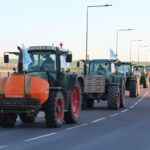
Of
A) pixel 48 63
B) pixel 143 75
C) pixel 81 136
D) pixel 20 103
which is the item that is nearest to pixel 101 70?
pixel 48 63

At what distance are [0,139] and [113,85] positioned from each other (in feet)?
44.9

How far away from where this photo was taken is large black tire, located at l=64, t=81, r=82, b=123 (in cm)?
1741

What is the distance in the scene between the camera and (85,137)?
45.1ft

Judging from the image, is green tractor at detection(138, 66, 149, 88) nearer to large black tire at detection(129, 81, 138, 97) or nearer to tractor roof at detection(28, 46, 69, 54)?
large black tire at detection(129, 81, 138, 97)

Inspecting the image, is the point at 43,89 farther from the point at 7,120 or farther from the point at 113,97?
the point at 113,97

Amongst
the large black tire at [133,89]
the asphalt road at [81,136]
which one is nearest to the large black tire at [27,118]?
the asphalt road at [81,136]

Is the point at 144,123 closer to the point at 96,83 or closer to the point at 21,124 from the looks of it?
the point at 21,124

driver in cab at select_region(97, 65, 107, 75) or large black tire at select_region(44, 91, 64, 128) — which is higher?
driver in cab at select_region(97, 65, 107, 75)

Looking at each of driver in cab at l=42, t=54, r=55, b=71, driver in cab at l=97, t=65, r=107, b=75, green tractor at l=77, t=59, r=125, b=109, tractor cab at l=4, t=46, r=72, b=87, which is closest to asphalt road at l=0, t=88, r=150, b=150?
tractor cab at l=4, t=46, r=72, b=87

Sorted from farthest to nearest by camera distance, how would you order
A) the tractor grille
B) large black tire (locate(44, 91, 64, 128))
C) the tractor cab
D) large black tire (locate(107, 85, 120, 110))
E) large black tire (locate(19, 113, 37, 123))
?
1. the tractor grille
2. large black tire (locate(107, 85, 120, 110))
3. large black tire (locate(19, 113, 37, 123))
4. the tractor cab
5. large black tire (locate(44, 91, 64, 128))

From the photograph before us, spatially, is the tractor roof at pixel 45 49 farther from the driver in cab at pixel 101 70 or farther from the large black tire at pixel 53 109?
the driver in cab at pixel 101 70

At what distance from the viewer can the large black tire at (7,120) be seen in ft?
52.9

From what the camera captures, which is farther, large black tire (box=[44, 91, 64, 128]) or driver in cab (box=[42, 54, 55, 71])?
driver in cab (box=[42, 54, 55, 71])

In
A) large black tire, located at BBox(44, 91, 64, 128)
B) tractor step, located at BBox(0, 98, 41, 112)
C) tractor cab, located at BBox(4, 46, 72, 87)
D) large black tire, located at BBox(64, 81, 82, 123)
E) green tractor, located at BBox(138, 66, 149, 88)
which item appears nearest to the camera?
tractor step, located at BBox(0, 98, 41, 112)
